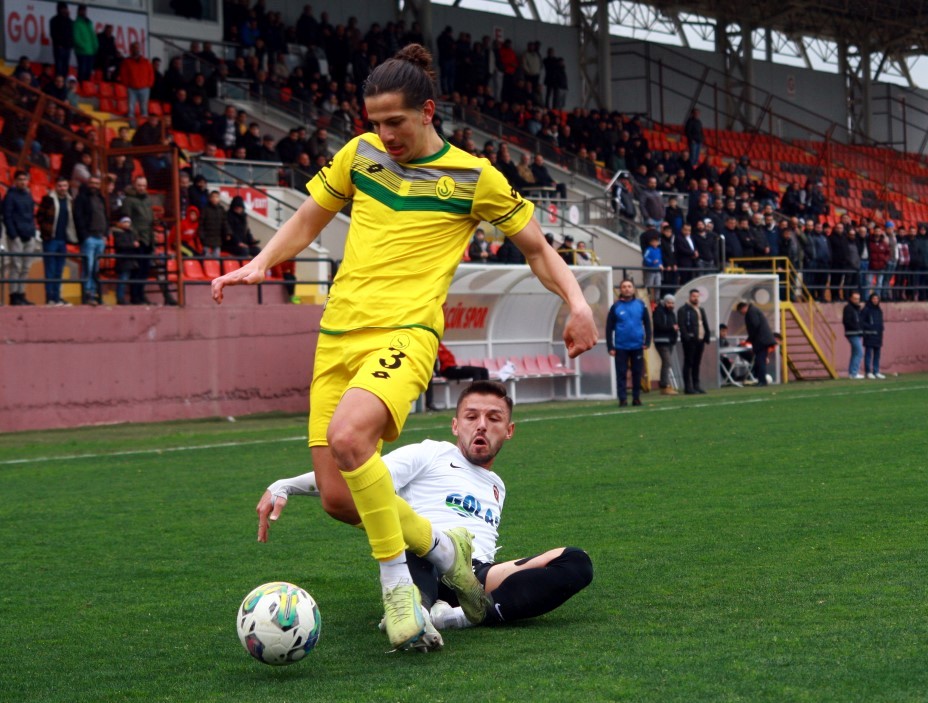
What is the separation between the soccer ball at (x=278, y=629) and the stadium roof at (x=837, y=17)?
134ft

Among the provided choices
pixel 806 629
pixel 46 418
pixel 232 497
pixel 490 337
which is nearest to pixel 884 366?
pixel 490 337

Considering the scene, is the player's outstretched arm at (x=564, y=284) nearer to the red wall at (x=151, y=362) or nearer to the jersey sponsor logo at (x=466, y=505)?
the jersey sponsor logo at (x=466, y=505)

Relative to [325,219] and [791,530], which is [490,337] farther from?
[325,219]

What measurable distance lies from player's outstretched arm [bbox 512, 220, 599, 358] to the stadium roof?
39.9m

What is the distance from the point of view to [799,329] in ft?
100

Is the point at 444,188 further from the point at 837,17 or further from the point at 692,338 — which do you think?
the point at 837,17

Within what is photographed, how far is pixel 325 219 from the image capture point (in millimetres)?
5594

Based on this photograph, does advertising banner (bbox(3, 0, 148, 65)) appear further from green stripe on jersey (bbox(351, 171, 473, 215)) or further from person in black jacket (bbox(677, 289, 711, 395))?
green stripe on jersey (bbox(351, 171, 473, 215))

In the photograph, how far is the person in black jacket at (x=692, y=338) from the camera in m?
25.1

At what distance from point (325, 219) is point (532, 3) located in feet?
128

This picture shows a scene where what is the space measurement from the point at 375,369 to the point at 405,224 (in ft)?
2.09

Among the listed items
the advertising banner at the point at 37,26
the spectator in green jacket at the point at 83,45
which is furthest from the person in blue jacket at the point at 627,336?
the advertising banner at the point at 37,26

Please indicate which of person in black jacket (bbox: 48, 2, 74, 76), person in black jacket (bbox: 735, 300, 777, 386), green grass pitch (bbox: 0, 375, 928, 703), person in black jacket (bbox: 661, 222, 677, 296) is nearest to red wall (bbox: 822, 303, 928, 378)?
person in black jacket (bbox: 735, 300, 777, 386)

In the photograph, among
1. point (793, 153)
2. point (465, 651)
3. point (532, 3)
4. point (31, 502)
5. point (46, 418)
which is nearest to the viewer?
point (465, 651)
